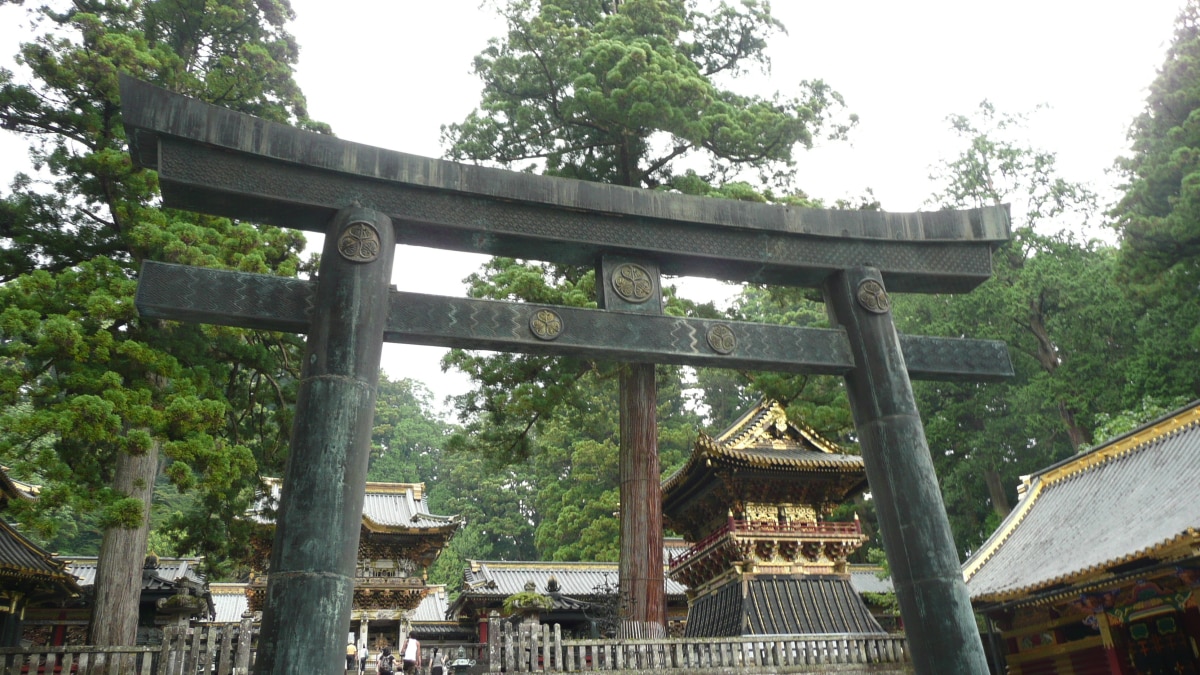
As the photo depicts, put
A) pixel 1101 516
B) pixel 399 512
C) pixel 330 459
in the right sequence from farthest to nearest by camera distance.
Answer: pixel 399 512 < pixel 1101 516 < pixel 330 459

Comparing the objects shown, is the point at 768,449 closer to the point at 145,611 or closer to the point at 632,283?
the point at 632,283

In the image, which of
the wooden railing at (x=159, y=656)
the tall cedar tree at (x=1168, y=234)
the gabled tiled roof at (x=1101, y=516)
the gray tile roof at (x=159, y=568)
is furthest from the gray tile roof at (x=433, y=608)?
the tall cedar tree at (x=1168, y=234)

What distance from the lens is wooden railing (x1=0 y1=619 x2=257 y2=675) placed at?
8984 millimetres

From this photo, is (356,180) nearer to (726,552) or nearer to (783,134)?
(783,134)

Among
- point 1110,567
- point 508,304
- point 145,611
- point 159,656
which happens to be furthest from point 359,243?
point 145,611

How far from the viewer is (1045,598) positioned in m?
11.8

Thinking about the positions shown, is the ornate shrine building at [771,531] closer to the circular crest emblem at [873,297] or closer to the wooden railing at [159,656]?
the wooden railing at [159,656]

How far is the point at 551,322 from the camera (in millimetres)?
5191

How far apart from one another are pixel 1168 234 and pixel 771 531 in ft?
39.5

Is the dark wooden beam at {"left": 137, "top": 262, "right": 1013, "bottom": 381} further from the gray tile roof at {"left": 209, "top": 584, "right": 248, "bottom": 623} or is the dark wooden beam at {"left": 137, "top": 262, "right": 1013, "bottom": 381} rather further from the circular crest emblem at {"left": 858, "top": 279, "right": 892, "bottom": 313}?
the gray tile roof at {"left": 209, "top": 584, "right": 248, "bottom": 623}

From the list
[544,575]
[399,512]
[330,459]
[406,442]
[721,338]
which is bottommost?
[330,459]

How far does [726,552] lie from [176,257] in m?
12.8

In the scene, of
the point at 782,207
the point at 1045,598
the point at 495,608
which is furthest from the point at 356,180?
the point at 495,608

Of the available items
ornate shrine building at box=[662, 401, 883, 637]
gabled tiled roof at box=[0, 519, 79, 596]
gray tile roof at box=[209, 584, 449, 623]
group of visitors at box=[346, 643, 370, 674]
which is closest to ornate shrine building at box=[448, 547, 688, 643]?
gray tile roof at box=[209, 584, 449, 623]
